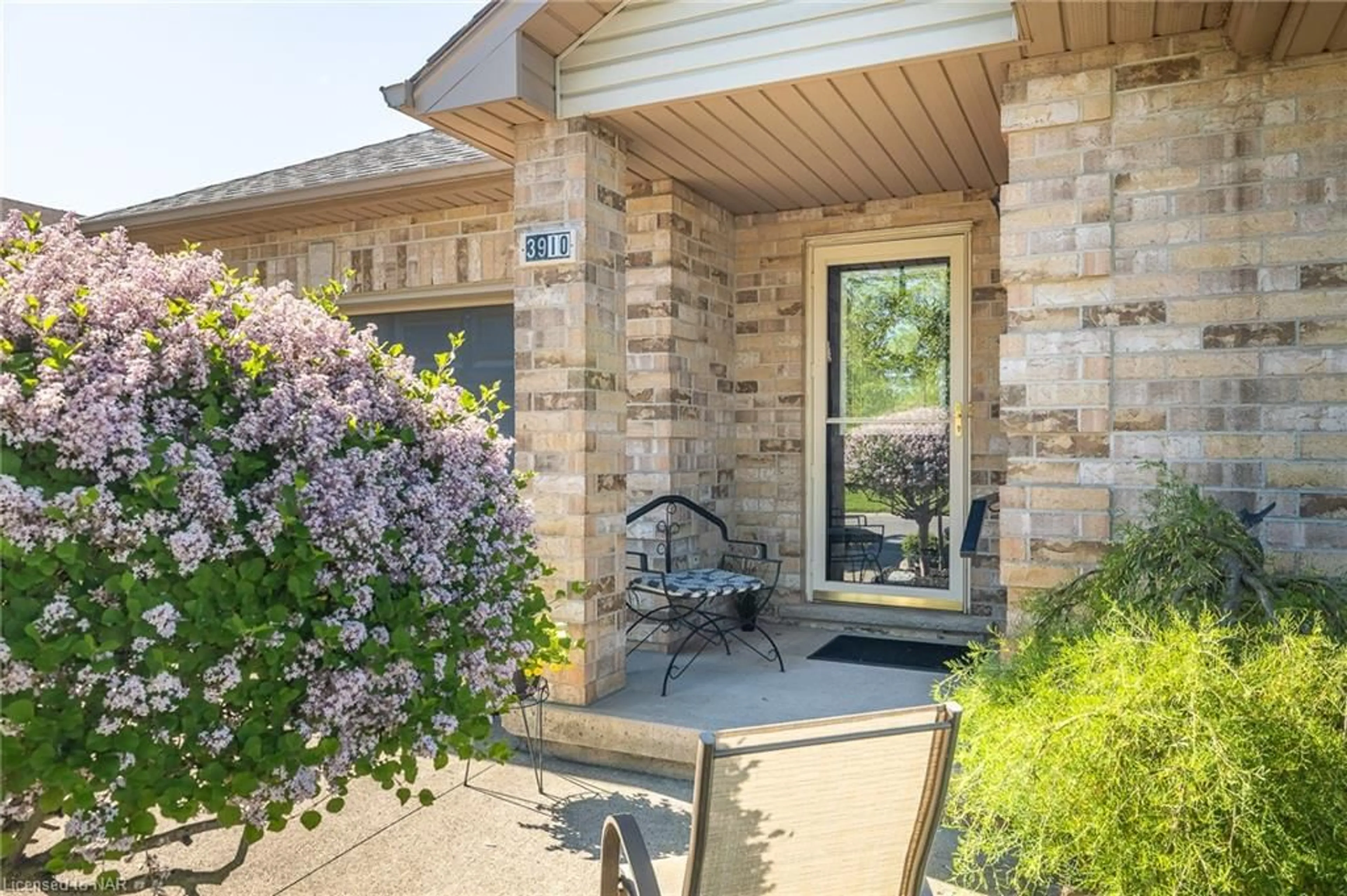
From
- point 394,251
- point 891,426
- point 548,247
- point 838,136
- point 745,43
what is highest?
point 745,43

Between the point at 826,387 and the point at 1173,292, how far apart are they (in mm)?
2318

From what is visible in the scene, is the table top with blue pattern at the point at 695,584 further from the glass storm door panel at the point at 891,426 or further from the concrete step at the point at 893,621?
the glass storm door panel at the point at 891,426

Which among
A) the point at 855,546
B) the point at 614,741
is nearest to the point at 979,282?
the point at 855,546

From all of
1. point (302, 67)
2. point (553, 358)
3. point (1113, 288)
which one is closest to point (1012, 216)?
point (1113, 288)

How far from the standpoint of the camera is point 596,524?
3.73 meters

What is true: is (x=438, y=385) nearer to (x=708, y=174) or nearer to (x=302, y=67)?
(x=708, y=174)

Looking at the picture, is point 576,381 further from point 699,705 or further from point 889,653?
point 889,653

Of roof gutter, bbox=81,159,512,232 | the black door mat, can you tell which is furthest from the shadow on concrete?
roof gutter, bbox=81,159,512,232

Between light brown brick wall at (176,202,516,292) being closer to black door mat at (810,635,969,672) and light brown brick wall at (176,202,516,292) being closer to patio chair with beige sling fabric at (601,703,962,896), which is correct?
black door mat at (810,635,969,672)

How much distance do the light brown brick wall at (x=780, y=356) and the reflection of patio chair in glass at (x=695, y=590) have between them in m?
0.19

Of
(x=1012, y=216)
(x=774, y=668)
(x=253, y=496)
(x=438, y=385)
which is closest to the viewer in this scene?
(x=253, y=496)

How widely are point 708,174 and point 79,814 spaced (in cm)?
394

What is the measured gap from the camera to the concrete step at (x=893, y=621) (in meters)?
4.78

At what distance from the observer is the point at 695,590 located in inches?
156
